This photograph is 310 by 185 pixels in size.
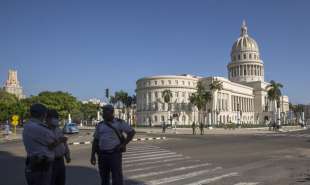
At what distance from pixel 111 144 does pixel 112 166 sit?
1.25 feet

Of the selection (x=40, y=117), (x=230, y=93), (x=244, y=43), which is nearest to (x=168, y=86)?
(x=230, y=93)

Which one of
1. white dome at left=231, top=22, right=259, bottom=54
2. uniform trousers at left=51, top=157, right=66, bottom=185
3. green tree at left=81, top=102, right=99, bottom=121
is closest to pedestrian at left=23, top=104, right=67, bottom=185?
uniform trousers at left=51, top=157, right=66, bottom=185

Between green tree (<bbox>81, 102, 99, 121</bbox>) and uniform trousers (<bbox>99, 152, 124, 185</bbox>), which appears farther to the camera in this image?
green tree (<bbox>81, 102, 99, 121</bbox>)

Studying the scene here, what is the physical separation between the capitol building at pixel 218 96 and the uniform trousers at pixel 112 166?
115m

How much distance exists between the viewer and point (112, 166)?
25.1 ft

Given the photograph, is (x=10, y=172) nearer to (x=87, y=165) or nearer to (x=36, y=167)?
(x=87, y=165)

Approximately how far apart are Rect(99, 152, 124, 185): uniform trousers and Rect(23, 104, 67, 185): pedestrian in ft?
4.86

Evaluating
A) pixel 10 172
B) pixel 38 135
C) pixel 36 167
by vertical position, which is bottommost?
pixel 10 172

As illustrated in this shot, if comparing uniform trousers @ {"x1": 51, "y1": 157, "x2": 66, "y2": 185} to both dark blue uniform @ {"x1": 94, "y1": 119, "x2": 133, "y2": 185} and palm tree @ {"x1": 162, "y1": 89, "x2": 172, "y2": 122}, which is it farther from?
palm tree @ {"x1": 162, "y1": 89, "x2": 172, "y2": 122}

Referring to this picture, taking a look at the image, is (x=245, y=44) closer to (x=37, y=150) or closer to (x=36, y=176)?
(x=37, y=150)

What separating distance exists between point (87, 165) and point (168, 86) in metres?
123

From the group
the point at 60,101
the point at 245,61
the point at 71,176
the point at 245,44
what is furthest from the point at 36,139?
the point at 245,44

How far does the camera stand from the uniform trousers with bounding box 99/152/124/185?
7656mm

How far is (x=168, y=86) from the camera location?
138m
